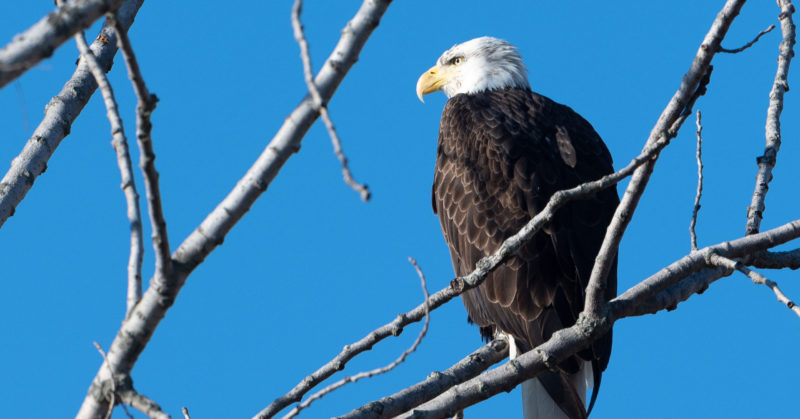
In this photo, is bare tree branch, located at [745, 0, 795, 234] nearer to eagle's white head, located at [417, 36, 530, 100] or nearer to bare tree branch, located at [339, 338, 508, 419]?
bare tree branch, located at [339, 338, 508, 419]

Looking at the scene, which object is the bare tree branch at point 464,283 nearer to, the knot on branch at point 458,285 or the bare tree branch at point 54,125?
the knot on branch at point 458,285

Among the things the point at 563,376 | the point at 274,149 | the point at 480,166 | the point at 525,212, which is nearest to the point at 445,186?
the point at 480,166

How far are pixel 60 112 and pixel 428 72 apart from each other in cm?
347

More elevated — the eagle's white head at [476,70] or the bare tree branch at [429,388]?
the eagle's white head at [476,70]

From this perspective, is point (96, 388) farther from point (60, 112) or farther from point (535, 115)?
point (535, 115)

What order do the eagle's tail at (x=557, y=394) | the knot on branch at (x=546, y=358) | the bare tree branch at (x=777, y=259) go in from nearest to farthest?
the knot on branch at (x=546, y=358) → the bare tree branch at (x=777, y=259) → the eagle's tail at (x=557, y=394)

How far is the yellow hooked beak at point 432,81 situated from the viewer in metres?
7.01

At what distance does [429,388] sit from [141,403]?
140 cm

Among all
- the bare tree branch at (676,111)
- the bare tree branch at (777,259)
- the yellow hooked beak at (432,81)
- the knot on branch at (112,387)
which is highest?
the yellow hooked beak at (432,81)

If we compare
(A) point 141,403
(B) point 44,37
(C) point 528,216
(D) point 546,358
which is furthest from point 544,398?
(B) point 44,37

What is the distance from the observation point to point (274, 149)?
90.4 inches

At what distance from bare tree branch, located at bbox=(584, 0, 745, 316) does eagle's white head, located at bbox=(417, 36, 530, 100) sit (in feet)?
11.5

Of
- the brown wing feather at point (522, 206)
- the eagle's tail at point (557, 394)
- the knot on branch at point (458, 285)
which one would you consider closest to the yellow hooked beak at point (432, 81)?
the brown wing feather at point (522, 206)

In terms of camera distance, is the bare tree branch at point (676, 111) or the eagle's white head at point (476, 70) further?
the eagle's white head at point (476, 70)
